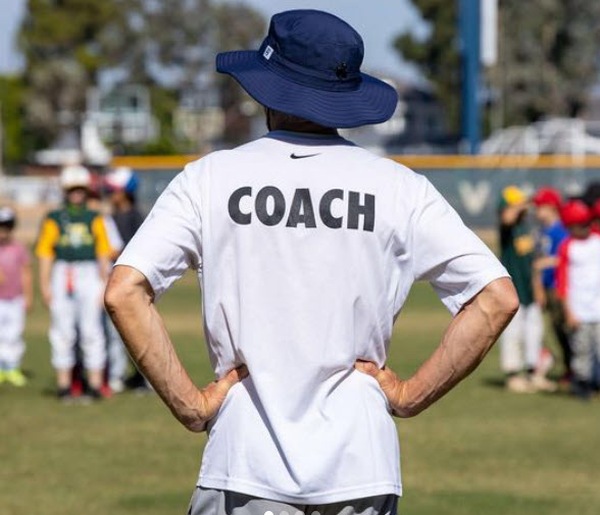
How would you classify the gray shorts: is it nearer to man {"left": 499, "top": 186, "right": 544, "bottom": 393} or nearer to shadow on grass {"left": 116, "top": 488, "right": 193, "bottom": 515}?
shadow on grass {"left": 116, "top": 488, "right": 193, "bottom": 515}

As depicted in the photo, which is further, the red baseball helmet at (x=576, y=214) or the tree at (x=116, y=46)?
the tree at (x=116, y=46)

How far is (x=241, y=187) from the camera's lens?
4.16 meters

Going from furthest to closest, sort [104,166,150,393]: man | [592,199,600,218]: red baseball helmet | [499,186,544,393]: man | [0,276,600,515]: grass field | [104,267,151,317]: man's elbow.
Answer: [499,186,544,393]: man → [104,166,150,393]: man → [592,199,600,218]: red baseball helmet → [0,276,600,515]: grass field → [104,267,151,317]: man's elbow

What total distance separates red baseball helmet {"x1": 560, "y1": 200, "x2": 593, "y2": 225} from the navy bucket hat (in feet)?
33.1

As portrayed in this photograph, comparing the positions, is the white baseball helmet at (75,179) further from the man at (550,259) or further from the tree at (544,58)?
the tree at (544,58)

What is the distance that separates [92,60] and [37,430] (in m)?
81.1

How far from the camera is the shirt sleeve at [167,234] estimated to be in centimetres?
413

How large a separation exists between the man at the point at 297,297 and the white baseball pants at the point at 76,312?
10.2m

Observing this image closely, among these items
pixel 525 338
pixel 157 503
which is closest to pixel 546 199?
pixel 525 338

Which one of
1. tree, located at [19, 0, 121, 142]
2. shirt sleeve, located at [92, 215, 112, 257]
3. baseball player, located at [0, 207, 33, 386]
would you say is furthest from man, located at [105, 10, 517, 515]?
tree, located at [19, 0, 121, 142]

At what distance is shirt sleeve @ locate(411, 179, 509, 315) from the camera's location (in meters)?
4.21

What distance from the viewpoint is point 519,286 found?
600 inches

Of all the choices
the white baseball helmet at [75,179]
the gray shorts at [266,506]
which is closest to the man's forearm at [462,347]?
the gray shorts at [266,506]

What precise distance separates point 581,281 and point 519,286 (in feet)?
3.22
